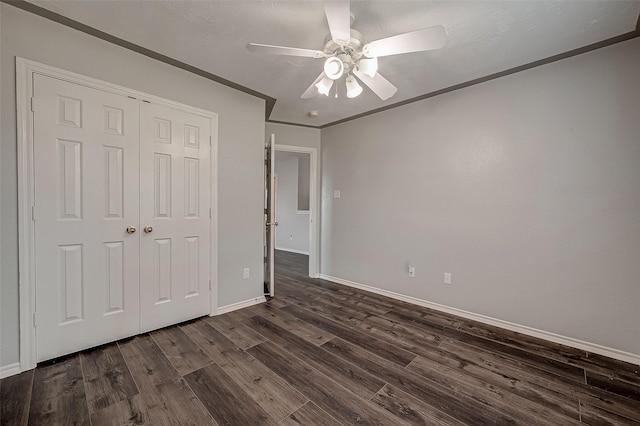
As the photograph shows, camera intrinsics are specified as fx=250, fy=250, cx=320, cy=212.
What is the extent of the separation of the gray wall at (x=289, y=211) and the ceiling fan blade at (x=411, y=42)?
491 centimetres

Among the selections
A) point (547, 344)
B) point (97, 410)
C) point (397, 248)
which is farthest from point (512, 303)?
point (97, 410)

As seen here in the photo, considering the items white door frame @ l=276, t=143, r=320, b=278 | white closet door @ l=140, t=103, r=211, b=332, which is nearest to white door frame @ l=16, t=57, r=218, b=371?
white closet door @ l=140, t=103, r=211, b=332

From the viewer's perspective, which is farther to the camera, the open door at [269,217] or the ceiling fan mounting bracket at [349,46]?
the open door at [269,217]

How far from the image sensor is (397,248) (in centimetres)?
320

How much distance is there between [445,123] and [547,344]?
89.3 inches

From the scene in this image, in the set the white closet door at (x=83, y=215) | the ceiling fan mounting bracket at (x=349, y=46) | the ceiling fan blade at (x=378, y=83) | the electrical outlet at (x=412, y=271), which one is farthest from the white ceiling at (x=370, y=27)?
the electrical outlet at (x=412, y=271)

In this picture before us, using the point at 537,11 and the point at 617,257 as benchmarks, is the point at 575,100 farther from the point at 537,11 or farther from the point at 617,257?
the point at 617,257

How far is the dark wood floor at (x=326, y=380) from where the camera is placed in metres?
1.38

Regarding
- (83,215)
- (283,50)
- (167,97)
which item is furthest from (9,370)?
(283,50)

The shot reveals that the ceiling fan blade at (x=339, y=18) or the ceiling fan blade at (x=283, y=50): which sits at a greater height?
the ceiling fan blade at (x=339, y=18)

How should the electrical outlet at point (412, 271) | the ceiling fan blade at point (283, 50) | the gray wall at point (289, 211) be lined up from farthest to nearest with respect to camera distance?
the gray wall at point (289, 211), the electrical outlet at point (412, 271), the ceiling fan blade at point (283, 50)

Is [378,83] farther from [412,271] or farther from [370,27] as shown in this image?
[412,271]

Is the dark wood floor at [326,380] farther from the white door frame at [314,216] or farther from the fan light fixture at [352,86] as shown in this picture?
the fan light fixture at [352,86]

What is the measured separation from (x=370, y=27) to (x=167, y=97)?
183 cm
